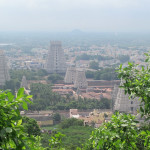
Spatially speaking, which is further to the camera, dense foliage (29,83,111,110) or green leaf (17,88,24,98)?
dense foliage (29,83,111,110)

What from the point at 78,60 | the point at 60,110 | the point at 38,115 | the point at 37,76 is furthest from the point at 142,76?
the point at 78,60

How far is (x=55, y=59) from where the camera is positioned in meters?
37.5

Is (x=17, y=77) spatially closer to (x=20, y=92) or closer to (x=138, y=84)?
(x=138, y=84)

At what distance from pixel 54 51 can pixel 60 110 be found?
18.2 meters

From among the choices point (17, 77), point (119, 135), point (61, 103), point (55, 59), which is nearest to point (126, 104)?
point (61, 103)

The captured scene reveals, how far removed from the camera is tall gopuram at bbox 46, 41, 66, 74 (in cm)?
3716

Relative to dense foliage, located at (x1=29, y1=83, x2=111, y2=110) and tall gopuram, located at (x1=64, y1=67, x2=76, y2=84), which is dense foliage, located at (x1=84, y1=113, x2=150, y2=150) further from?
tall gopuram, located at (x1=64, y1=67, x2=76, y2=84)

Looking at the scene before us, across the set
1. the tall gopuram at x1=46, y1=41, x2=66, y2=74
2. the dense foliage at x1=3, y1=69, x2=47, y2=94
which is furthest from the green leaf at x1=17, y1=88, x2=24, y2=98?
the tall gopuram at x1=46, y1=41, x2=66, y2=74

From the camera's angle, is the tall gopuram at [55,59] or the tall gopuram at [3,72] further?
the tall gopuram at [55,59]

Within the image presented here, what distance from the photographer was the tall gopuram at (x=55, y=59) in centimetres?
3716

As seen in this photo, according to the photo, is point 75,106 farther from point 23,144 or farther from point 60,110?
point 23,144

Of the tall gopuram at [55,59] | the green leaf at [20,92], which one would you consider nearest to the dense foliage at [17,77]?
the tall gopuram at [55,59]

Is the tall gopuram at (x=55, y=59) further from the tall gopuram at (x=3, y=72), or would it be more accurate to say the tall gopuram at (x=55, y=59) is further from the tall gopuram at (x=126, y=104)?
the tall gopuram at (x=126, y=104)

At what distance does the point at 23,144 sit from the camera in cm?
227
